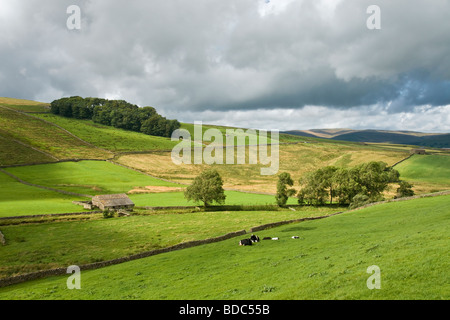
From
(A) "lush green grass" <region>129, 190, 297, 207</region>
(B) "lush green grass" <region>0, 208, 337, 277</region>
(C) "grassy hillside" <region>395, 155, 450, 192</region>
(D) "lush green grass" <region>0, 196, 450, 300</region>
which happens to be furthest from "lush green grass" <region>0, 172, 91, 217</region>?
(C) "grassy hillside" <region>395, 155, 450, 192</region>

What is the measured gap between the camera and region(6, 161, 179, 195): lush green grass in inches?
3523

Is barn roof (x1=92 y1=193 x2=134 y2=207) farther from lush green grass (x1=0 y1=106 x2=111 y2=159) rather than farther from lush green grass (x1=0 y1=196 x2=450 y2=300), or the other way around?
lush green grass (x1=0 y1=106 x2=111 y2=159)

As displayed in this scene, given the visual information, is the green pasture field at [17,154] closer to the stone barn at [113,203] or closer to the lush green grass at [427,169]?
the stone barn at [113,203]

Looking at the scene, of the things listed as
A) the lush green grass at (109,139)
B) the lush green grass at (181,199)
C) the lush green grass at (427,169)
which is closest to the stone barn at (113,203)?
the lush green grass at (181,199)

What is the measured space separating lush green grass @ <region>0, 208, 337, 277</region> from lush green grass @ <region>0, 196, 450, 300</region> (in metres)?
6.65

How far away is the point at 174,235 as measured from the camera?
43.3 meters

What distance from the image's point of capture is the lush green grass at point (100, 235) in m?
33.8

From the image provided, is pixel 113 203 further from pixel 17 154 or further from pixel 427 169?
pixel 427 169

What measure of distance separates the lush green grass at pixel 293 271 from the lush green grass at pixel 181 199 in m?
41.6
